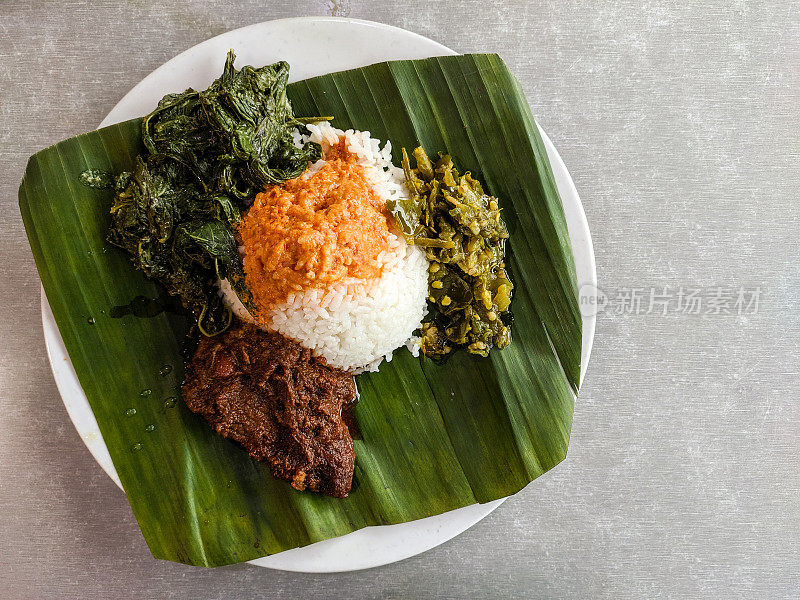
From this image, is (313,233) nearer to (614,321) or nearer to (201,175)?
(201,175)

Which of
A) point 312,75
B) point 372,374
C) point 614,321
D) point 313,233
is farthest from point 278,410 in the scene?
point 614,321

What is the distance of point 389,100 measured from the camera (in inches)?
114

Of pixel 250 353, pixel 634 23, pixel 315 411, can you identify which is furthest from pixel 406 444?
pixel 634 23

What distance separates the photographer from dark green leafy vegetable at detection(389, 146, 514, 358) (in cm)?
284

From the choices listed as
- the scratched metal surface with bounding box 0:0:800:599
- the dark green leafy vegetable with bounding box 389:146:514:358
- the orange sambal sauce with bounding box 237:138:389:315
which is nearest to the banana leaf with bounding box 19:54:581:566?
the dark green leafy vegetable with bounding box 389:146:514:358

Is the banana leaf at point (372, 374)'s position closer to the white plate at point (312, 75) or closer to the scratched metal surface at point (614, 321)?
the white plate at point (312, 75)

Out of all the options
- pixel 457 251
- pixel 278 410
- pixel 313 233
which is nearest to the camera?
Result: pixel 313 233

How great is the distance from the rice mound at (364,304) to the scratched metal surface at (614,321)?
1.04 meters

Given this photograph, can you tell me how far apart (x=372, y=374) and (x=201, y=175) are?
131cm

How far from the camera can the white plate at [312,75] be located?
2873 millimetres

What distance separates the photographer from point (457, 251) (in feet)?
9.43

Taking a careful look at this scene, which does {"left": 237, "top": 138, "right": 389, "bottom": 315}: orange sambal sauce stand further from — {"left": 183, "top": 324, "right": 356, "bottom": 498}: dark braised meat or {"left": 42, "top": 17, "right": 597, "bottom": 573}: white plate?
{"left": 42, "top": 17, "right": 597, "bottom": 573}: white plate

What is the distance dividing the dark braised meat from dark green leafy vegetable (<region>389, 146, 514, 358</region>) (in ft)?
2.12

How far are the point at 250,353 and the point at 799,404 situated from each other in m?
3.33
